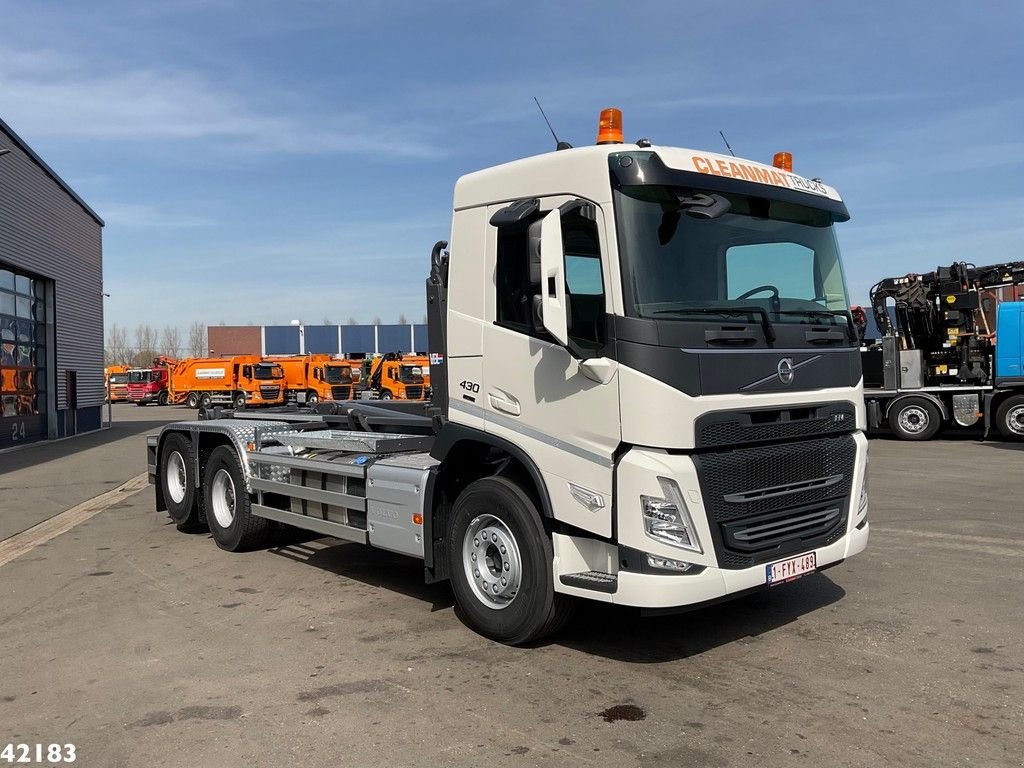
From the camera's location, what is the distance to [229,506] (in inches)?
337

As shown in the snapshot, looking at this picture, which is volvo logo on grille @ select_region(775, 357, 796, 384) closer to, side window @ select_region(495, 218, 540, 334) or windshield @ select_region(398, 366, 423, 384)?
side window @ select_region(495, 218, 540, 334)

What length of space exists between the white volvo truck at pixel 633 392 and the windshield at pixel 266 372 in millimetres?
38795

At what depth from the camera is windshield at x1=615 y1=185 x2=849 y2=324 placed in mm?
4648

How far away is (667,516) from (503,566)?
1.32 meters

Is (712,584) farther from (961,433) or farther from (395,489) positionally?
(961,433)

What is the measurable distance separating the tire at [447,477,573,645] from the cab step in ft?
0.47

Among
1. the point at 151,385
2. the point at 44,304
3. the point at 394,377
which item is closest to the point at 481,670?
the point at 44,304

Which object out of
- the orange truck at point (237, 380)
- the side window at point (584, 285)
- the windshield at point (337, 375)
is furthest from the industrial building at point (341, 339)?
the side window at point (584, 285)

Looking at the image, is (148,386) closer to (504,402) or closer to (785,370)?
(504,402)

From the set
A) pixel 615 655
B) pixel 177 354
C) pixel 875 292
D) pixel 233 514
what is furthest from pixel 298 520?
pixel 177 354

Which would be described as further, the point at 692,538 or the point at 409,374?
the point at 409,374

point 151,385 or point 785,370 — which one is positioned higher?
point 785,370

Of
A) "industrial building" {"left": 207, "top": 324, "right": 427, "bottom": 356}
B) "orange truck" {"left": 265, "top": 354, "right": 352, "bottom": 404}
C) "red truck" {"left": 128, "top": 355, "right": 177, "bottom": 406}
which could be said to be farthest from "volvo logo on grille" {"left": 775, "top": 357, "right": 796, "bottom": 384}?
"industrial building" {"left": 207, "top": 324, "right": 427, "bottom": 356}

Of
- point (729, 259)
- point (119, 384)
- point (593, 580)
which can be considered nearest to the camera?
point (593, 580)
